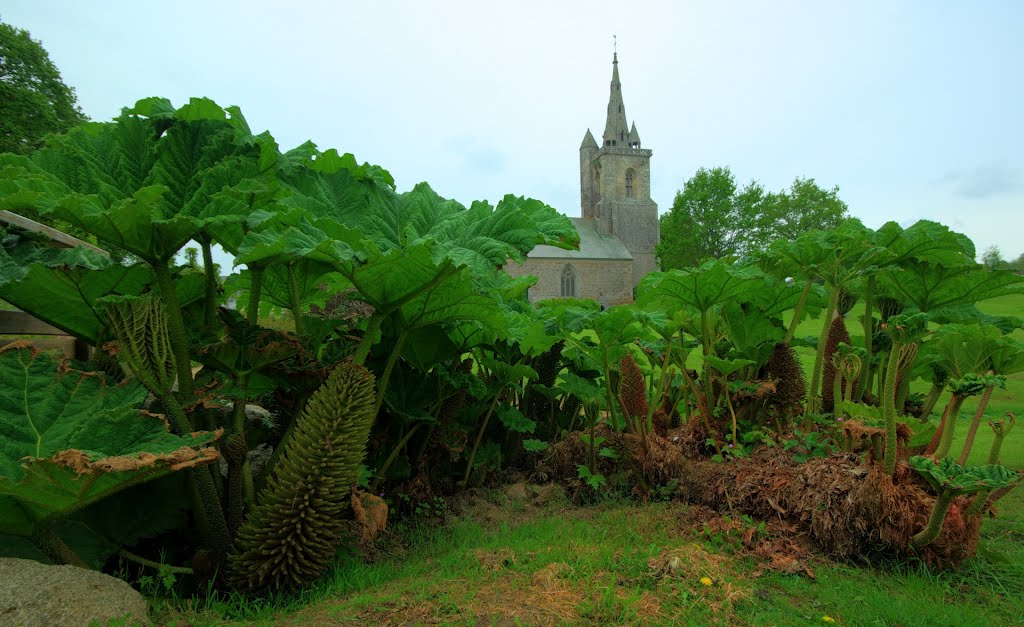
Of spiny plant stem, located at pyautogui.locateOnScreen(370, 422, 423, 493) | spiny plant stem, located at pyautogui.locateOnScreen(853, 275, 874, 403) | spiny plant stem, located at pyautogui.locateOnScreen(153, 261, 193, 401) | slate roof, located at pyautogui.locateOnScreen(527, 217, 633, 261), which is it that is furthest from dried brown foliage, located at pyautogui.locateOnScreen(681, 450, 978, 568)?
slate roof, located at pyautogui.locateOnScreen(527, 217, 633, 261)

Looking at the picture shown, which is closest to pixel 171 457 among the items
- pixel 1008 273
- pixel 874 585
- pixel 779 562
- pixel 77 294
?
pixel 77 294

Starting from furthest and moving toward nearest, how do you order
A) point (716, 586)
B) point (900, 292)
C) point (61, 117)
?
point (61, 117) → point (900, 292) → point (716, 586)

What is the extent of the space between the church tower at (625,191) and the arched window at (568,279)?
758 cm

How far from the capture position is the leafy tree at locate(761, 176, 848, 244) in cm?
3538

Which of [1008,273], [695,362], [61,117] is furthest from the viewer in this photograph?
[61,117]

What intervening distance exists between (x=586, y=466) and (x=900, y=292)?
96.1 inches

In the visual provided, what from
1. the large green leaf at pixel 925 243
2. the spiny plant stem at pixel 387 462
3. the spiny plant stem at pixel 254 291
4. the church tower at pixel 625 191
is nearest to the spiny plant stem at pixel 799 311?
the large green leaf at pixel 925 243

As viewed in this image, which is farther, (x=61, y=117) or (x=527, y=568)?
(x=61, y=117)

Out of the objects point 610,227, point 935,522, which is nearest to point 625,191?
point 610,227

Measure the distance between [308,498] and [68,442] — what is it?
85 centimetres

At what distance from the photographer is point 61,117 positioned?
18719mm

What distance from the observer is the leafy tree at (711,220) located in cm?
3284

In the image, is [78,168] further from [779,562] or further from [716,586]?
[779,562]

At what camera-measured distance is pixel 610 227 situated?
50812 millimetres
